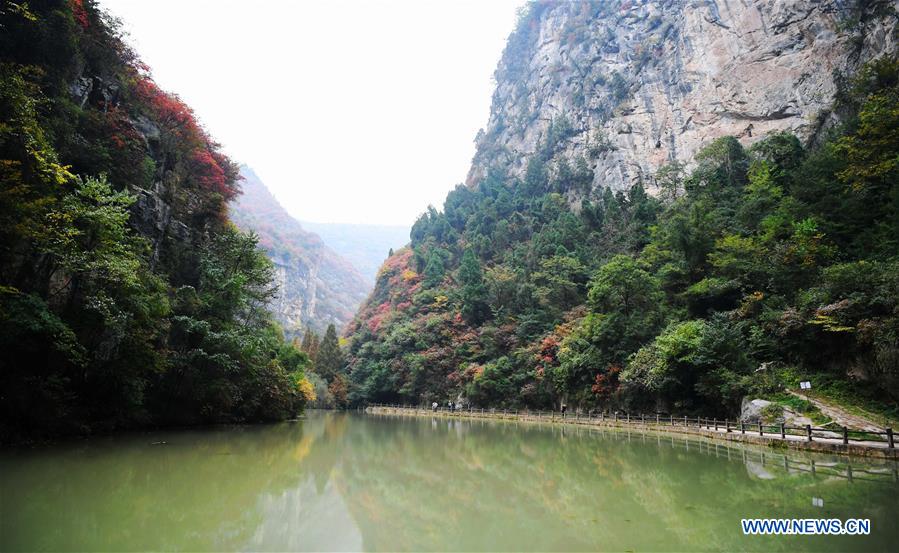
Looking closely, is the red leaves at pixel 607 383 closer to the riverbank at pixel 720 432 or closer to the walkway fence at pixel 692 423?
the walkway fence at pixel 692 423

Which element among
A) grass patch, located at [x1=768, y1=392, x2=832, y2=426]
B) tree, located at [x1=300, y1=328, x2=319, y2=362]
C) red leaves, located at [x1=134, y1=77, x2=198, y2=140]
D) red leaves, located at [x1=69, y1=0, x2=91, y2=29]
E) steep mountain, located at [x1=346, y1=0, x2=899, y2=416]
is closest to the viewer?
grass patch, located at [x1=768, y1=392, x2=832, y2=426]

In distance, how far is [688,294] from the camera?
79.3 ft

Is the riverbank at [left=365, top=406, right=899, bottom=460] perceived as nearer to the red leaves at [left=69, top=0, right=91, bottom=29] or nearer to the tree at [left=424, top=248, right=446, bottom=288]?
the tree at [left=424, top=248, right=446, bottom=288]

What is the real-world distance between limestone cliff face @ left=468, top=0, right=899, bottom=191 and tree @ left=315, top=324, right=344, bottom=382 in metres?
35.1

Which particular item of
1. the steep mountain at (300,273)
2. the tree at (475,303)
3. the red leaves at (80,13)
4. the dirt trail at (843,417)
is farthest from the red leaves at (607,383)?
the steep mountain at (300,273)

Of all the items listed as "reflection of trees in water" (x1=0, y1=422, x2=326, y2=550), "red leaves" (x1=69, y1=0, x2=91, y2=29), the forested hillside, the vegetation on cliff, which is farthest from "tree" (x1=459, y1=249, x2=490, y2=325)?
"red leaves" (x1=69, y1=0, x2=91, y2=29)

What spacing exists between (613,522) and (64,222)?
1314 centimetres

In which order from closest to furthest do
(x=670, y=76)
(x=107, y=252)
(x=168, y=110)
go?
(x=107, y=252)
(x=168, y=110)
(x=670, y=76)

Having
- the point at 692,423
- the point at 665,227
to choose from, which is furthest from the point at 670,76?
the point at 692,423

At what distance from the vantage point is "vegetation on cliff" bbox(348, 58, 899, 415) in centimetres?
1711

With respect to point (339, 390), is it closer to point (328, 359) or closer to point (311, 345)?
point (328, 359)

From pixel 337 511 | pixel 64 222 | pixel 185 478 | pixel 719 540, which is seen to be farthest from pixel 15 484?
pixel 719 540

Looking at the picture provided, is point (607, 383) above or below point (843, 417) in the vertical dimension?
above

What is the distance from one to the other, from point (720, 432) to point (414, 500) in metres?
13.5
